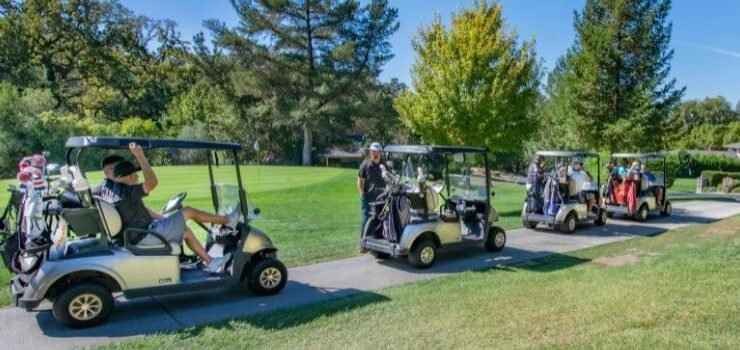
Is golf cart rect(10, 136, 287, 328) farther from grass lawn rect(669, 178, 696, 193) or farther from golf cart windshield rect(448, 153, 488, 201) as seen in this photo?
grass lawn rect(669, 178, 696, 193)

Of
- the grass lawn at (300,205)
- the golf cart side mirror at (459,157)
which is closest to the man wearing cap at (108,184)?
the grass lawn at (300,205)

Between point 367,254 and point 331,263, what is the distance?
0.82 m

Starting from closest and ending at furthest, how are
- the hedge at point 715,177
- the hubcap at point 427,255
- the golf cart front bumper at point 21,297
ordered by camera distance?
the golf cart front bumper at point 21,297, the hubcap at point 427,255, the hedge at point 715,177

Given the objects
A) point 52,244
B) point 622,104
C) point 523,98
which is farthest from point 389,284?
point 622,104

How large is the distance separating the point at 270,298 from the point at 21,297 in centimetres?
240

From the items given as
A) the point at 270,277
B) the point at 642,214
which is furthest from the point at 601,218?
the point at 270,277

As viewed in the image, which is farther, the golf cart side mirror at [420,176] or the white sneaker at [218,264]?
the golf cart side mirror at [420,176]

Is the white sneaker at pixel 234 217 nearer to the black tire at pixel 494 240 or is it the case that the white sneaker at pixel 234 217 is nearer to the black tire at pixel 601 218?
the black tire at pixel 494 240

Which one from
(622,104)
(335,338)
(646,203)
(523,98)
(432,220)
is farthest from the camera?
(622,104)

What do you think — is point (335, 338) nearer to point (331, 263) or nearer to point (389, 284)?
point (389, 284)

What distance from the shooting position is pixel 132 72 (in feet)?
157

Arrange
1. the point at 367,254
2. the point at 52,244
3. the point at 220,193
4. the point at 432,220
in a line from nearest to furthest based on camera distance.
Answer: the point at 52,244, the point at 220,193, the point at 432,220, the point at 367,254

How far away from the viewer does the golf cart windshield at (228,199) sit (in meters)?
5.96

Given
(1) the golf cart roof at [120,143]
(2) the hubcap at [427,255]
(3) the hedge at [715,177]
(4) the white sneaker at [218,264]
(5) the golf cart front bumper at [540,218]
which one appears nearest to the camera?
(1) the golf cart roof at [120,143]
